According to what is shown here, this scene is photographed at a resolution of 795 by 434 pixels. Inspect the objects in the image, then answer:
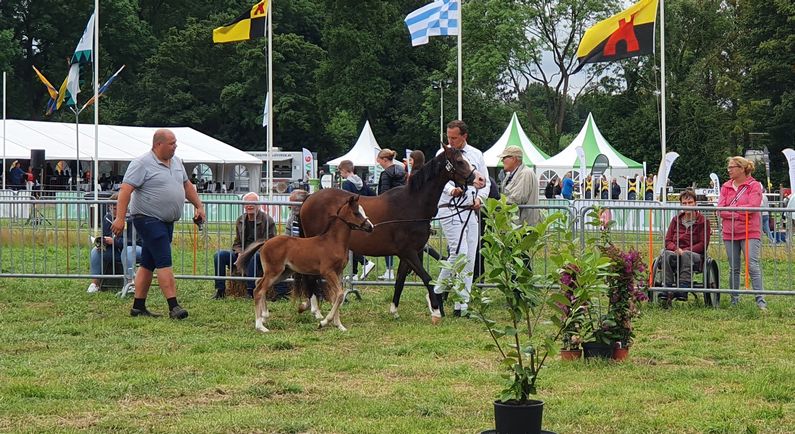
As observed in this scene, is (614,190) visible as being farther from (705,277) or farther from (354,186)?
(705,277)

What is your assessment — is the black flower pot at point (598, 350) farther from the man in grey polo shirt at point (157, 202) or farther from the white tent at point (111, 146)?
the white tent at point (111, 146)

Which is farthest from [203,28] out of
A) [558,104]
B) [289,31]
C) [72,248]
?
[72,248]

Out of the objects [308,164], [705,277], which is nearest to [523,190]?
[705,277]

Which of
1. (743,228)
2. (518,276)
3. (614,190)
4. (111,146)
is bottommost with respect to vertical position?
(518,276)

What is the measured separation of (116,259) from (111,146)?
29032mm

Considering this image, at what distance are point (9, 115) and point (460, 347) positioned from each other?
60499mm

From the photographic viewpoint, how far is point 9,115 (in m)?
64.2

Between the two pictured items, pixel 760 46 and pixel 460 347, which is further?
pixel 760 46

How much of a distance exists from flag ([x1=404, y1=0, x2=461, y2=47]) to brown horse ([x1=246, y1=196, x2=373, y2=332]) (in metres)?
11.6

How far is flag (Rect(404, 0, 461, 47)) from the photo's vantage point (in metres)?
21.7

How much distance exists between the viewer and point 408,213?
37.2 feet

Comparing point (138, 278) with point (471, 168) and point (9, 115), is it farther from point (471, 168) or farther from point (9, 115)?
point (9, 115)

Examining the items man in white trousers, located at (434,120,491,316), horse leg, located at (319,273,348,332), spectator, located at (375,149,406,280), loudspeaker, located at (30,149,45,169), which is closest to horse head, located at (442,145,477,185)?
man in white trousers, located at (434,120,491,316)

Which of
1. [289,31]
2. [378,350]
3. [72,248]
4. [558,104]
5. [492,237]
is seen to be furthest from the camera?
[289,31]
